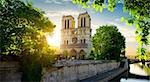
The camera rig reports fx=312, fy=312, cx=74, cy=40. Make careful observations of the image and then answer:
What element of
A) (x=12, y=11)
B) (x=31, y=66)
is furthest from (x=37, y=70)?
(x=12, y=11)

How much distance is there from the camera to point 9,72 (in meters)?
19.9

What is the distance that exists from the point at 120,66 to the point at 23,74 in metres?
53.5

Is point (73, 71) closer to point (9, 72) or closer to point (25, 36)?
point (25, 36)

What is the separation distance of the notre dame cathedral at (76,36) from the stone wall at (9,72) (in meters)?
64.0

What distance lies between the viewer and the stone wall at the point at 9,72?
19203mm

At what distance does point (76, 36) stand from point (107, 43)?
108 ft

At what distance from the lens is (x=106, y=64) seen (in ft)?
177

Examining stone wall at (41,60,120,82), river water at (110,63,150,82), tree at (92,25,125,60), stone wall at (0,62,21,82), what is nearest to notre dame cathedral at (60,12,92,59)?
river water at (110,63,150,82)

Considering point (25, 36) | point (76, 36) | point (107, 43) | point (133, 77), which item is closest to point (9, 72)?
point (25, 36)

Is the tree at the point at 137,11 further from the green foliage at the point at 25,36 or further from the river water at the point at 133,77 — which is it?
the river water at the point at 133,77

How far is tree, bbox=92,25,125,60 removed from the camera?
59875 mm

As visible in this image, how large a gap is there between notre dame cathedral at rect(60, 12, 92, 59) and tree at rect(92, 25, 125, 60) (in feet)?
72.5

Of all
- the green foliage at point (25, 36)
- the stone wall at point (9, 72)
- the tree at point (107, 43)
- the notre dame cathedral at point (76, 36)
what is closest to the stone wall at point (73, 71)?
the green foliage at point (25, 36)

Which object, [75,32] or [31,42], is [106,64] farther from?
[75,32]
